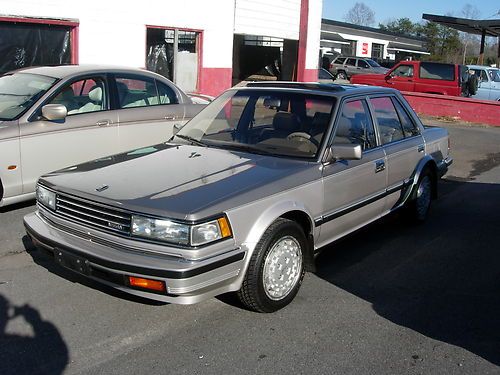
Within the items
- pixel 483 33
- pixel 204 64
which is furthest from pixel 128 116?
pixel 483 33

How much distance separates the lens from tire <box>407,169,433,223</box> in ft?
20.3

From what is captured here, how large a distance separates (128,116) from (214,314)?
3.71 m

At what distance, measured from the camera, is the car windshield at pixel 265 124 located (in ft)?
15.6

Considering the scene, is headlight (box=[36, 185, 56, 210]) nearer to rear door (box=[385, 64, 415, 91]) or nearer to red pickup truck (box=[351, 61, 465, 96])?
red pickup truck (box=[351, 61, 465, 96])

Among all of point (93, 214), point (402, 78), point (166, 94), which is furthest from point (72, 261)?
point (402, 78)

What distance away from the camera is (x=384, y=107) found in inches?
225

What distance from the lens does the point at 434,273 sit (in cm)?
505

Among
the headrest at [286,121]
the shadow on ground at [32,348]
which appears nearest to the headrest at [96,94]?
the headrest at [286,121]

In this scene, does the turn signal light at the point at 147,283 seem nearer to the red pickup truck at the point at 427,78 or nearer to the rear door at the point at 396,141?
the rear door at the point at 396,141

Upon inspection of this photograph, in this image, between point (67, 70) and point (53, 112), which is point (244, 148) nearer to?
point (53, 112)

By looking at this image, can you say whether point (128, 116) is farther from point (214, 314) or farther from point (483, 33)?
point (483, 33)

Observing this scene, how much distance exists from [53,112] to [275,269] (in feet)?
10.5

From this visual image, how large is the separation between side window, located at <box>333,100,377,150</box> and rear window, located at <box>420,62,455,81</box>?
15891 millimetres

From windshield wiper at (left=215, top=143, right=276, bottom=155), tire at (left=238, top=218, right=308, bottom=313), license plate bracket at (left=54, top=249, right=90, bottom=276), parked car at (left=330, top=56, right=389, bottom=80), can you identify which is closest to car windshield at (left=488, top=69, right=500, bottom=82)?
parked car at (left=330, top=56, right=389, bottom=80)
